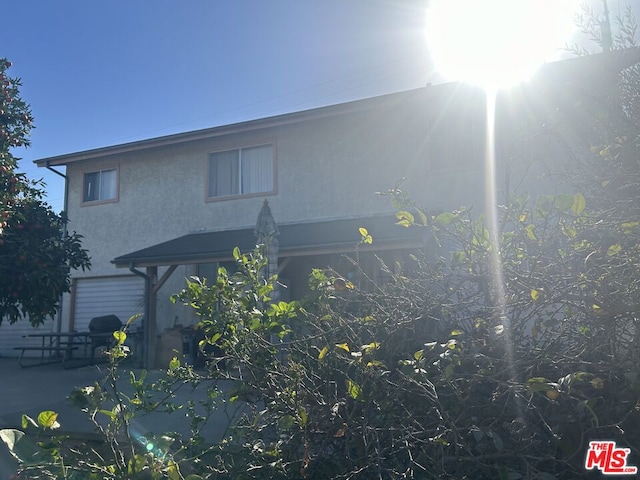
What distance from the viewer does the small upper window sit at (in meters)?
14.0

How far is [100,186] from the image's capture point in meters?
14.2

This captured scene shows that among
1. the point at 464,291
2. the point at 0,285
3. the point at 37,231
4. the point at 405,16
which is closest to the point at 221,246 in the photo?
the point at 37,231

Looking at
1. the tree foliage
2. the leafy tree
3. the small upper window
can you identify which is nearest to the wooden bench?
the small upper window

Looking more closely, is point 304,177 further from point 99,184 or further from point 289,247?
point 99,184

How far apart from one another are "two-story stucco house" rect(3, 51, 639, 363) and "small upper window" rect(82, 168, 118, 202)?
3cm

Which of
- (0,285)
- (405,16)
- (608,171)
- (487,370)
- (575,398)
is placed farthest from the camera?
(405,16)

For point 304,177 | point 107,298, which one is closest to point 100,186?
point 107,298

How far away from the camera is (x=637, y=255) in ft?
7.72

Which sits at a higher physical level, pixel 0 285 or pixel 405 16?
pixel 405 16

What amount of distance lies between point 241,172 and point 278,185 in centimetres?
116

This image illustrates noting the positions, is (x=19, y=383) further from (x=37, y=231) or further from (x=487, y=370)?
(x=487, y=370)

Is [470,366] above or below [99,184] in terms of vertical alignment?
below

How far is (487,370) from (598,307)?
59cm
